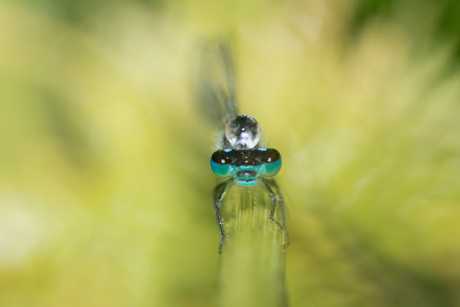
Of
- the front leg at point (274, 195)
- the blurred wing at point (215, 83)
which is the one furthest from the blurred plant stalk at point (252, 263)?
the blurred wing at point (215, 83)

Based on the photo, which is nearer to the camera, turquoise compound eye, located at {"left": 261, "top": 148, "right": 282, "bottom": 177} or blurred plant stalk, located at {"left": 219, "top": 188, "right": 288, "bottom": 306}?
blurred plant stalk, located at {"left": 219, "top": 188, "right": 288, "bottom": 306}

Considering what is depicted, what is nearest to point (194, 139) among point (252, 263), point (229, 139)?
point (229, 139)

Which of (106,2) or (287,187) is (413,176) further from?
(106,2)

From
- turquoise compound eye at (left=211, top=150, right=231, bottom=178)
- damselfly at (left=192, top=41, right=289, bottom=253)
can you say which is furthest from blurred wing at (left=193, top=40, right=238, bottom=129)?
turquoise compound eye at (left=211, top=150, right=231, bottom=178)

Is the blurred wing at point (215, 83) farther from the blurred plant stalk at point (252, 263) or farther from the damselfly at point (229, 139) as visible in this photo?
the blurred plant stalk at point (252, 263)

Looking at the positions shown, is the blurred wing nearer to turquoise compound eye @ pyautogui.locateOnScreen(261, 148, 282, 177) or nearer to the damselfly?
the damselfly

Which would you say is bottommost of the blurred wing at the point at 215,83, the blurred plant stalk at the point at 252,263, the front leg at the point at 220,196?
the blurred plant stalk at the point at 252,263

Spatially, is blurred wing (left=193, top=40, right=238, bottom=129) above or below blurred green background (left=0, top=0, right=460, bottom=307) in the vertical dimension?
above

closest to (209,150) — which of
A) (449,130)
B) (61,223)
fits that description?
(61,223)
